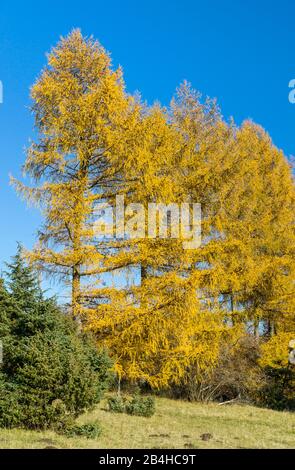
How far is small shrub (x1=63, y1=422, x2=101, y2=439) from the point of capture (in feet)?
28.2

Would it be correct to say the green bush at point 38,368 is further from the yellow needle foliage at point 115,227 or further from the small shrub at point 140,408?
the yellow needle foliage at point 115,227

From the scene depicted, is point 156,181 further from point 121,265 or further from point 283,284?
point 283,284

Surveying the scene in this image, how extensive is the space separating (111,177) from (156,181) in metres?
1.10

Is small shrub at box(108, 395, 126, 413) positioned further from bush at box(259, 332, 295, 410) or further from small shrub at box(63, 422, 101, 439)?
bush at box(259, 332, 295, 410)

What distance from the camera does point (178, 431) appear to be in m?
10.0

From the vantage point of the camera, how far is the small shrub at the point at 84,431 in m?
8.60

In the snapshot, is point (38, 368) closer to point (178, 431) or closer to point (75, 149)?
point (178, 431)

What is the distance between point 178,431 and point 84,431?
81.4 inches

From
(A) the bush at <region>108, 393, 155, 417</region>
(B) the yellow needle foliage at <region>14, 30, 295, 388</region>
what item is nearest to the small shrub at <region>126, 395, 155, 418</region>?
(A) the bush at <region>108, 393, 155, 417</region>

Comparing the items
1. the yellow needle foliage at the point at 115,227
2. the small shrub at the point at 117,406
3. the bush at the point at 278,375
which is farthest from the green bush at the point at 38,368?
the bush at the point at 278,375

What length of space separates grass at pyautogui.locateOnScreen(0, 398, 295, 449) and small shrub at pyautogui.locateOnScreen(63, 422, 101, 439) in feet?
0.40

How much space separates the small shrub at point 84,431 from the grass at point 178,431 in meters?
0.12

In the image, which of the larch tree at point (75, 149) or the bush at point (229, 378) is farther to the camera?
the bush at point (229, 378)
